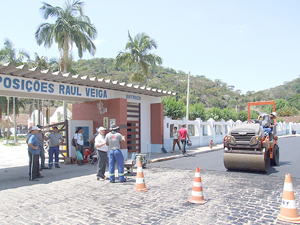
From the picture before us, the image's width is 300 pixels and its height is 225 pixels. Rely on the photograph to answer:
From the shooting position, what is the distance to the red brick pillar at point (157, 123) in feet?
50.9

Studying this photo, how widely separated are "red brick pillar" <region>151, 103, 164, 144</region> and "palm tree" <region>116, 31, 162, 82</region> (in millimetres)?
8063

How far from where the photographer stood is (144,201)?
19.5ft

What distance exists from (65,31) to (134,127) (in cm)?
1157

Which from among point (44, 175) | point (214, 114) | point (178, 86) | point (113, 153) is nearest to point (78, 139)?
point (44, 175)

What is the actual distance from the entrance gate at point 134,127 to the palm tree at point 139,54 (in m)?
Answer: 8.68

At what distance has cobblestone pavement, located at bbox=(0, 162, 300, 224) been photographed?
4.86 meters

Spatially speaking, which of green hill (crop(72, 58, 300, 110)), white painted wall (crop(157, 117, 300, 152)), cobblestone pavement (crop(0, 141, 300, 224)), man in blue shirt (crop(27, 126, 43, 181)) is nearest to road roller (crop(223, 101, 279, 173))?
cobblestone pavement (crop(0, 141, 300, 224))

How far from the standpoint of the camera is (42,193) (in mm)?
6887

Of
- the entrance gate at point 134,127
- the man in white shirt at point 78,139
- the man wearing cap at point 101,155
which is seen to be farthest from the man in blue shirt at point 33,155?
the entrance gate at point 134,127

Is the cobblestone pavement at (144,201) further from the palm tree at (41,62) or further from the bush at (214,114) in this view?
the bush at (214,114)

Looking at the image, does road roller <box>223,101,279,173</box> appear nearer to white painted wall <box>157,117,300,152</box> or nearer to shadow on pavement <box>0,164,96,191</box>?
shadow on pavement <box>0,164,96,191</box>

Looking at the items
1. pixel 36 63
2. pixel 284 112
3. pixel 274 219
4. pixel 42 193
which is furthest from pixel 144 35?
pixel 284 112

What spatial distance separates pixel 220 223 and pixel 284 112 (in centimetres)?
7917

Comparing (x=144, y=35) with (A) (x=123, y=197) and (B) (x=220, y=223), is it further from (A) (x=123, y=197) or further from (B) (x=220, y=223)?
(B) (x=220, y=223)
